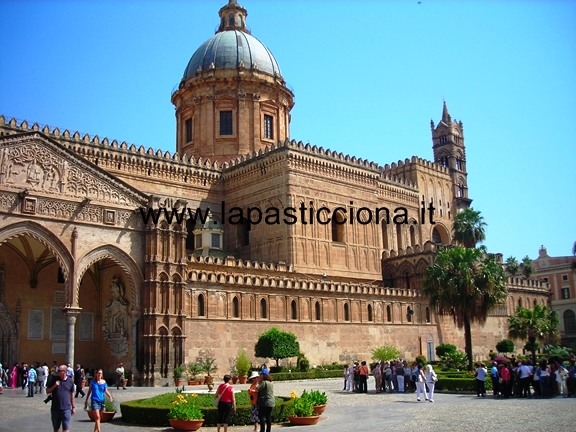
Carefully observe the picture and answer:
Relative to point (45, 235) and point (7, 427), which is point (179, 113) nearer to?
point (45, 235)

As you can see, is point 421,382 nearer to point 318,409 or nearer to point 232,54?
point 318,409

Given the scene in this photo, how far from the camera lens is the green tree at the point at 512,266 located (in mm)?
71250

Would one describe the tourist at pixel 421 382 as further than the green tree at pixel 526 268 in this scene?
No

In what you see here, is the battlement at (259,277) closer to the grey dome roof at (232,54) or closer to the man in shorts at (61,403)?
the grey dome roof at (232,54)

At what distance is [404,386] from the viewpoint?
25484 millimetres

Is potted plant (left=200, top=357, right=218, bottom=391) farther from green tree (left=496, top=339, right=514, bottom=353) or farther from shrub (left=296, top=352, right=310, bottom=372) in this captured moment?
green tree (left=496, top=339, right=514, bottom=353)

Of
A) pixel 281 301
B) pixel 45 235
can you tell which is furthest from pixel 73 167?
pixel 281 301

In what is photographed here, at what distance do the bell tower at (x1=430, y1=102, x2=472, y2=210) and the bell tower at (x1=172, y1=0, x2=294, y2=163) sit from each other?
19.1 metres

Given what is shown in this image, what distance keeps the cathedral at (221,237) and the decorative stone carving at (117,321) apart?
0.35 feet

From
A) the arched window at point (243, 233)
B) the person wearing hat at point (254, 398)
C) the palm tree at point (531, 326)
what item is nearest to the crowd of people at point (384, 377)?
the person wearing hat at point (254, 398)

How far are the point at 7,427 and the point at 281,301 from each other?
2264 centimetres

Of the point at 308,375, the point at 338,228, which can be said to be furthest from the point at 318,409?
the point at 338,228

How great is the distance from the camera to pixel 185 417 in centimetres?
1484

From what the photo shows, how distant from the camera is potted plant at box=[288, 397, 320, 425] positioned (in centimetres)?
1577
